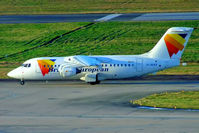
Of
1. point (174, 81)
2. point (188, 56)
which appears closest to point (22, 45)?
point (188, 56)

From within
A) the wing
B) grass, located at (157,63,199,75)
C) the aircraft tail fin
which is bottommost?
grass, located at (157,63,199,75)

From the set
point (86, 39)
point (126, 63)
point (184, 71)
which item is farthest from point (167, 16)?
point (126, 63)

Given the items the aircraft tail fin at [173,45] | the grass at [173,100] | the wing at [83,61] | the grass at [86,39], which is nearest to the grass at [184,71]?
the grass at [86,39]

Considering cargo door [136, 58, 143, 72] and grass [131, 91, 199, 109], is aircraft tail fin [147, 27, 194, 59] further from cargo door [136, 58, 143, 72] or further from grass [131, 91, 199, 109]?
grass [131, 91, 199, 109]

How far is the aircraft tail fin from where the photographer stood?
4956 centimetres

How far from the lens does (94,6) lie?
92312 mm

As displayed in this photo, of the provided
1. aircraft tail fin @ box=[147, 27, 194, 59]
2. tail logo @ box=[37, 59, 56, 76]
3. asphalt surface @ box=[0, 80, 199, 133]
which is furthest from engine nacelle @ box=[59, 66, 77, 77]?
aircraft tail fin @ box=[147, 27, 194, 59]

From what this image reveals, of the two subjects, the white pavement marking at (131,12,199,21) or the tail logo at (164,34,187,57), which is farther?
the white pavement marking at (131,12,199,21)

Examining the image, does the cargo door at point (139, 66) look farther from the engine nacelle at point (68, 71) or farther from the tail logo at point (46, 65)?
the tail logo at point (46, 65)

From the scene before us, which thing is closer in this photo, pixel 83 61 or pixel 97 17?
pixel 83 61

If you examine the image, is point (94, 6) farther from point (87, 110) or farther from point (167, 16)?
point (87, 110)

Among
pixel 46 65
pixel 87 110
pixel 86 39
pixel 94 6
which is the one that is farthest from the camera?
pixel 94 6

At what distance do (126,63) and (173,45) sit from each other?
16.6 ft

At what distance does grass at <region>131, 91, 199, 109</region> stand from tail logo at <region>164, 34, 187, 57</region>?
745 centimetres
